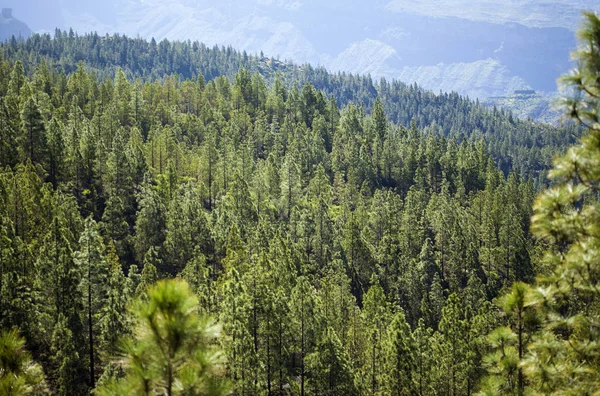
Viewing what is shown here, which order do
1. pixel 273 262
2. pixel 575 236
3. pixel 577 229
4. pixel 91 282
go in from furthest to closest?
pixel 273 262 < pixel 91 282 < pixel 575 236 < pixel 577 229

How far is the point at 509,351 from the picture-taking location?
42.0ft

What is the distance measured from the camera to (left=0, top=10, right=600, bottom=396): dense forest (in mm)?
9258

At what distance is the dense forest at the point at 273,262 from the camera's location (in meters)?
9.26

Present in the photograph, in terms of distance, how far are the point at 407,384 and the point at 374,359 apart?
5.91m

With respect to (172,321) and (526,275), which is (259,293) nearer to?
(172,321)

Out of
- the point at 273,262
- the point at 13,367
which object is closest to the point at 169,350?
the point at 13,367

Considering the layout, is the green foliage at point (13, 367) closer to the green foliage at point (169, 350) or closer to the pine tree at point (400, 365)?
the green foliage at point (169, 350)

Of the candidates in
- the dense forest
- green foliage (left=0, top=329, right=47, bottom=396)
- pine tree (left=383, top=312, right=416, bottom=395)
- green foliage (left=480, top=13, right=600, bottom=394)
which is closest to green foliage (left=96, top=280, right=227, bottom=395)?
the dense forest

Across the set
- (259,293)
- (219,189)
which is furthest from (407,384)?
(219,189)

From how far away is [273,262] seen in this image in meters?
52.5

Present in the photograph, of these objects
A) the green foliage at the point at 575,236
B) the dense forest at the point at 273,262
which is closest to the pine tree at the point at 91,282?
the dense forest at the point at 273,262

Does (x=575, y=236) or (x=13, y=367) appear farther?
(x=575, y=236)

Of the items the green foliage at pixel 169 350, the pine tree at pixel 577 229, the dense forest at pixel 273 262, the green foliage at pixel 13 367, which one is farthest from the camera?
the dense forest at pixel 273 262

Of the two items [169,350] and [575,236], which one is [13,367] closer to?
[169,350]
